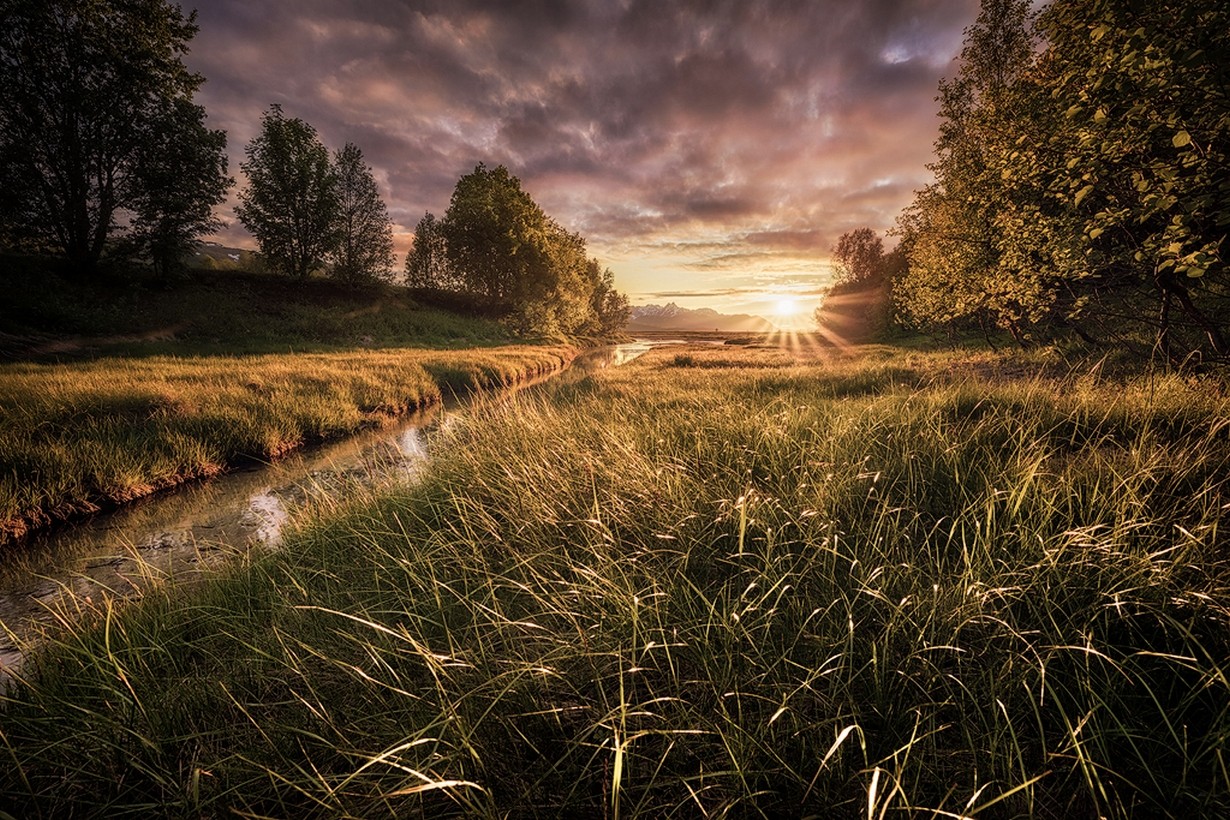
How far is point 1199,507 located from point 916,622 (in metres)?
2.66

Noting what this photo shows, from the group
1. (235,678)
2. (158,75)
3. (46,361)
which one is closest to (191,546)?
(235,678)

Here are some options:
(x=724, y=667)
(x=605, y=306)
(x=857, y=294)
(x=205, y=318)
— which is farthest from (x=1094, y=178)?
(x=605, y=306)

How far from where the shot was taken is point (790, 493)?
3455mm

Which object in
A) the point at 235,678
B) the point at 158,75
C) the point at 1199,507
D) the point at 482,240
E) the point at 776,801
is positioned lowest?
the point at 235,678

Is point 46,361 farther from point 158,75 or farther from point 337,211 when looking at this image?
point 337,211

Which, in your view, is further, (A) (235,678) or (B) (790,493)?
(B) (790,493)

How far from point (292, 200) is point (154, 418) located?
33497mm

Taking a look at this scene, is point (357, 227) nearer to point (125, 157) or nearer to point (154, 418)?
point (125, 157)

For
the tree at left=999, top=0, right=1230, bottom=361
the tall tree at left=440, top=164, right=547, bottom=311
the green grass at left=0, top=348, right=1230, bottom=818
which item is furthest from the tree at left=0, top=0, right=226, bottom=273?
the tree at left=999, top=0, right=1230, bottom=361

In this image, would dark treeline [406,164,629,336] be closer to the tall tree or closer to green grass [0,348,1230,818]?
the tall tree

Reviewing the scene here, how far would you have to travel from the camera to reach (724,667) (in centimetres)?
204

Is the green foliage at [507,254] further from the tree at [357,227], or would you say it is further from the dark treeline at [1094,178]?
the dark treeline at [1094,178]

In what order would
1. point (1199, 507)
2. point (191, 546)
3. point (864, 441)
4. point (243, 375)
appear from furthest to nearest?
point (243, 375), point (191, 546), point (864, 441), point (1199, 507)

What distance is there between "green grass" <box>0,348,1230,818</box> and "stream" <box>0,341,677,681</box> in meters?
1.56
